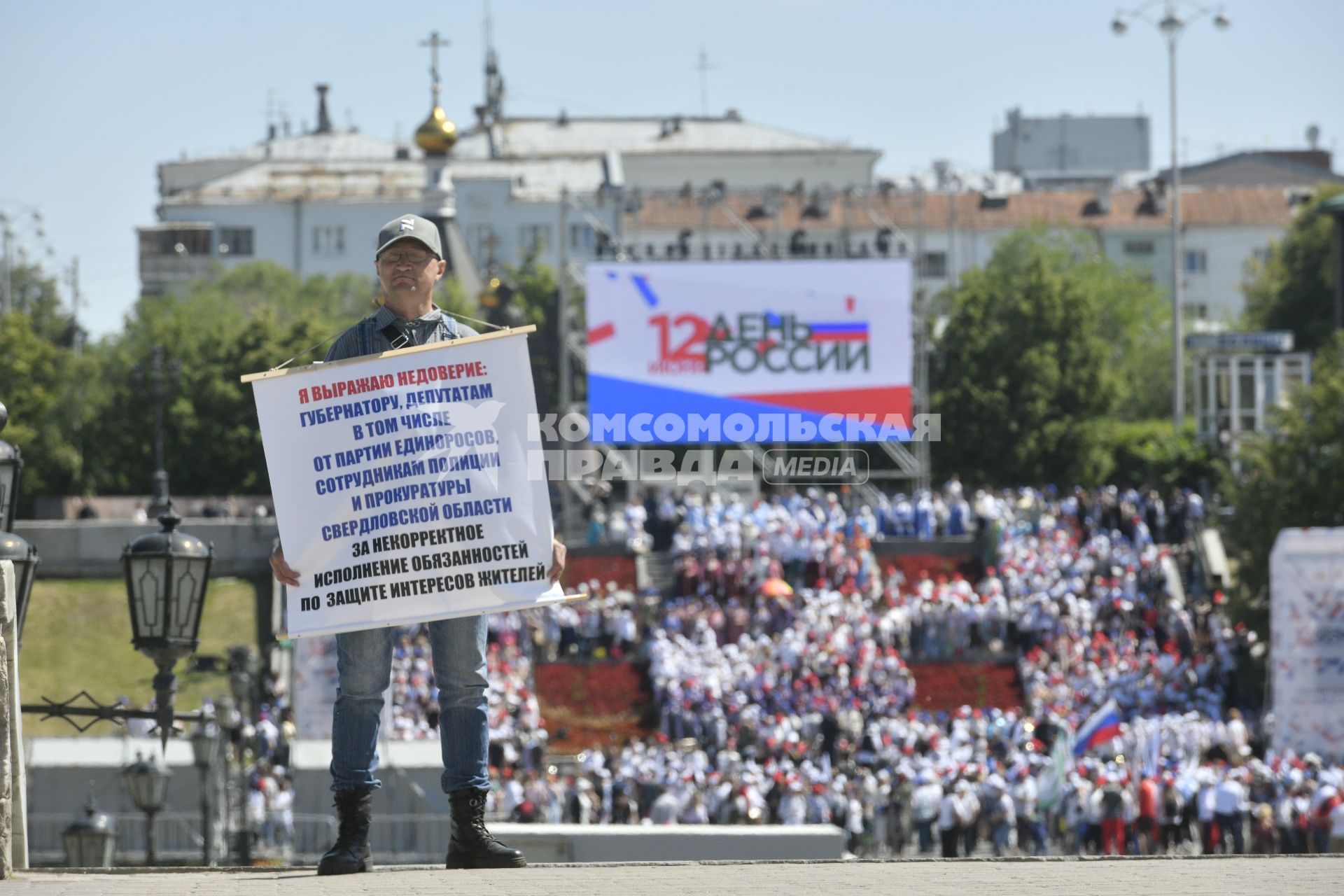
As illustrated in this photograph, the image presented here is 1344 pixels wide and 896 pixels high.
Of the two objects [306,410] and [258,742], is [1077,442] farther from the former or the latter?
[306,410]

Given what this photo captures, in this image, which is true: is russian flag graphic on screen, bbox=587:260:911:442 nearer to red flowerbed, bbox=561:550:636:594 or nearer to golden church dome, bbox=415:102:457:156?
red flowerbed, bbox=561:550:636:594

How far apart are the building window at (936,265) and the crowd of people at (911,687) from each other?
130 feet

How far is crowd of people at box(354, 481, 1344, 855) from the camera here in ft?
92.1

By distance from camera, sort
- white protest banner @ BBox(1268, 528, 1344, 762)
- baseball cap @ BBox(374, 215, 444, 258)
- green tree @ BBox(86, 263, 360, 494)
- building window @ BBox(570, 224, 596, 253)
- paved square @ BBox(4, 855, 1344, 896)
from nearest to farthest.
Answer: paved square @ BBox(4, 855, 1344, 896), baseball cap @ BBox(374, 215, 444, 258), white protest banner @ BBox(1268, 528, 1344, 762), green tree @ BBox(86, 263, 360, 494), building window @ BBox(570, 224, 596, 253)

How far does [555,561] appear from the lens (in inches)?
315

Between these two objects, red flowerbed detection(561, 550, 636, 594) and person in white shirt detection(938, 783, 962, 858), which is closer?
person in white shirt detection(938, 783, 962, 858)

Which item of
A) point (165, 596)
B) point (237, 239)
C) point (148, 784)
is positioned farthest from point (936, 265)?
point (165, 596)

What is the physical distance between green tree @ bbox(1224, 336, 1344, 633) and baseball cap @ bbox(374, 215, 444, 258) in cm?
3192

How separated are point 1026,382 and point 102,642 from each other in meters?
29.1

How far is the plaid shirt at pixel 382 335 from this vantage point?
26.5ft

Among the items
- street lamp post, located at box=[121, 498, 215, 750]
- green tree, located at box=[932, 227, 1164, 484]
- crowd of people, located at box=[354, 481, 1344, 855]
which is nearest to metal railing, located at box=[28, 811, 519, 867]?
crowd of people, located at box=[354, 481, 1344, 855]

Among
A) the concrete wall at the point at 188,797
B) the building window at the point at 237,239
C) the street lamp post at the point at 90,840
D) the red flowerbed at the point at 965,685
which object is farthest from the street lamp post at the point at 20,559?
the building window at the point at 237,239

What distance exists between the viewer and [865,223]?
8431 cm

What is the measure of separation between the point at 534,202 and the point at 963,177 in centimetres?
2449
